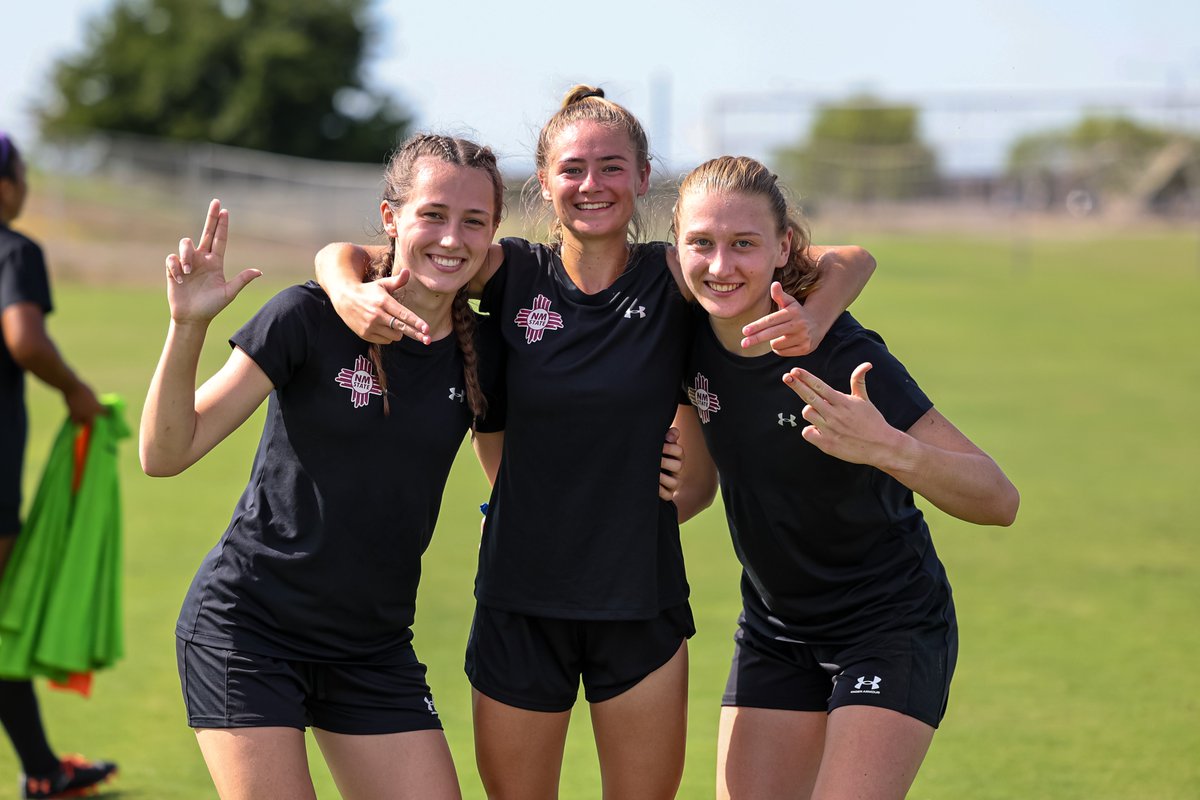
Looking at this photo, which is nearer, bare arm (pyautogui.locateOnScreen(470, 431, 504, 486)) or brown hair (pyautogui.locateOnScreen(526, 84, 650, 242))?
brown hair (pyautogui.locateOnScreen(526, 84, 650, 242))

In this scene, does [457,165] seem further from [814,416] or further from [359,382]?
[814,416]

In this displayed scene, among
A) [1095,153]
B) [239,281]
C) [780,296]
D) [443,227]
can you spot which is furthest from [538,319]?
[1095,153]

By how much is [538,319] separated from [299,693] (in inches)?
46.3

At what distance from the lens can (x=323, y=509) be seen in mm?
3547

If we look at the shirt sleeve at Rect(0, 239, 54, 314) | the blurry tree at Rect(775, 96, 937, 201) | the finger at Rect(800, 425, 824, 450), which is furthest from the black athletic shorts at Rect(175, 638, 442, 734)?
the blurry tree at Rect(775, 96, 937, 201)

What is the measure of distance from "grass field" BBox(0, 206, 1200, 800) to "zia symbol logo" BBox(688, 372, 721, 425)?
1.93 meters

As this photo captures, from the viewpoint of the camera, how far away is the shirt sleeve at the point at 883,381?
3.58 meters

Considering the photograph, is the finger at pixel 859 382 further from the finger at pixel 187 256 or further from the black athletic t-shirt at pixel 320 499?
the finger at pixel 187 256

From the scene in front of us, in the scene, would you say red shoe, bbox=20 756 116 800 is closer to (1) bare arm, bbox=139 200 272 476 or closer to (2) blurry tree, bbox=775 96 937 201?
(1) bare arm, bbox=139 200 272 476

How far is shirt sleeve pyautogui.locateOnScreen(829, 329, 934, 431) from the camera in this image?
3.58m

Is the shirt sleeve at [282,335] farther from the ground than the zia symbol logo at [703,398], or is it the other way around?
the shirt sleeve at [282,335]

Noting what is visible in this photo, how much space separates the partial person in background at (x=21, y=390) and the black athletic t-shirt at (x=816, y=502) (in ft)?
9.26

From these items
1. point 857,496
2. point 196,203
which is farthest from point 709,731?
point 196,203

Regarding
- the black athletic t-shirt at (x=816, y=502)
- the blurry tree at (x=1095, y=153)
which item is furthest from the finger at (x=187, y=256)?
the blurry tree at (x=1095, y=153)
